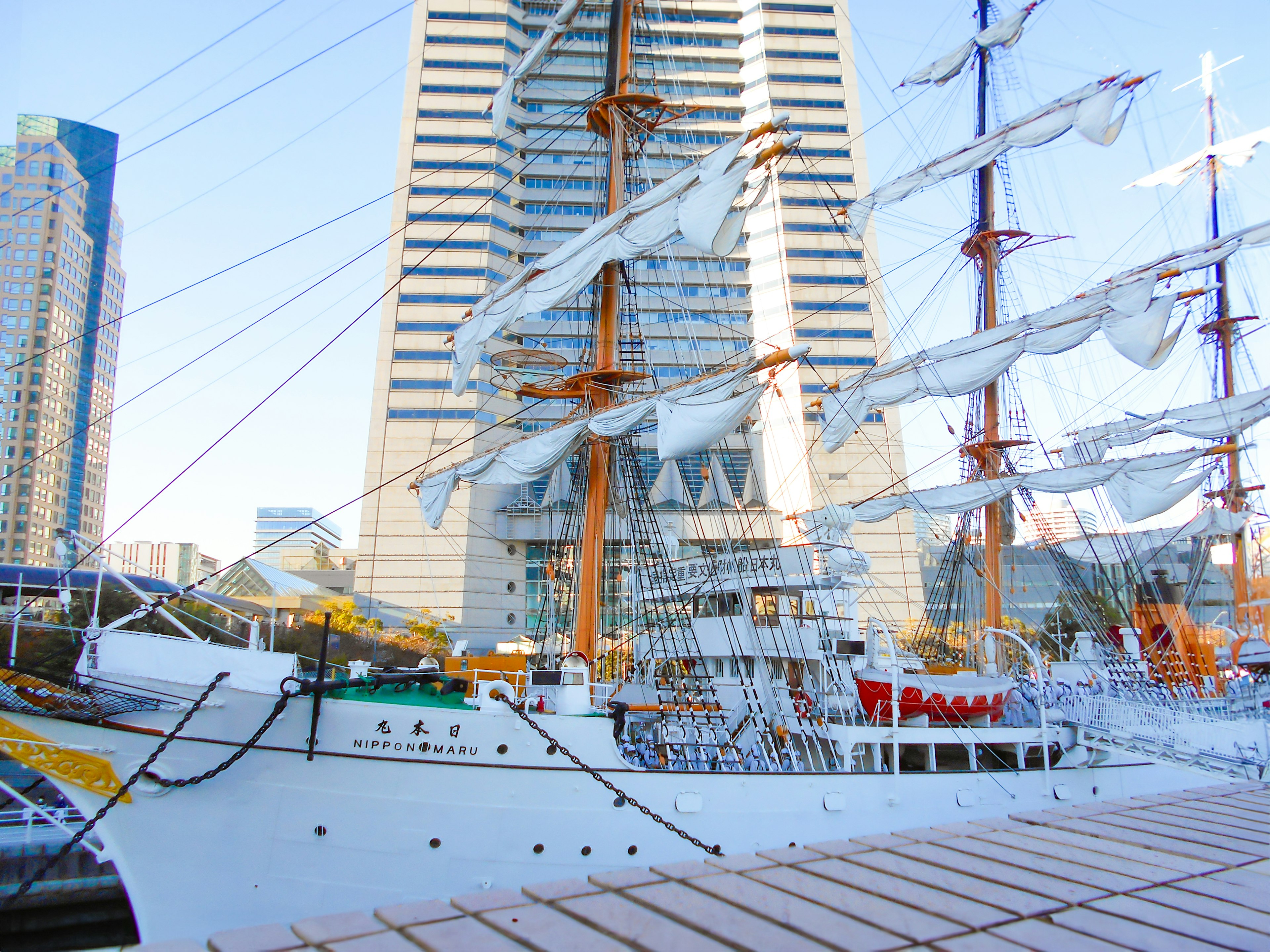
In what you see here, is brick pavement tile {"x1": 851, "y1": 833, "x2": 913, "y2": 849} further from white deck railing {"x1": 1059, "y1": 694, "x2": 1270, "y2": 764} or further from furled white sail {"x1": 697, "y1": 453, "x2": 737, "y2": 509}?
furled white sail {"x1": 697, "y1": 453, "x2": 737, "y2": 509}

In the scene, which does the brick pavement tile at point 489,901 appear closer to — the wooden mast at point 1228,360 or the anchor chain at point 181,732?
the anchor chain at point 181,732

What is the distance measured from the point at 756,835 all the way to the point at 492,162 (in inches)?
1744

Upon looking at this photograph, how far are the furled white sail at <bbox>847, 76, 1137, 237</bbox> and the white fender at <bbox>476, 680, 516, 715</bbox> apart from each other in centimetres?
2346

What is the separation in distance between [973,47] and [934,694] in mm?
24997

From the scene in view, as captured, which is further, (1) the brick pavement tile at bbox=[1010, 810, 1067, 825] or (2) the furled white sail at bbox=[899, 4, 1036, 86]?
(2) the furled white sail at bbox=[899, 4, 1036, 86]

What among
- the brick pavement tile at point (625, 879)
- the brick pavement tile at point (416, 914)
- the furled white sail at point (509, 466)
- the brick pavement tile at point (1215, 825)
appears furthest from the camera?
the furled white sail at point (509, 466)

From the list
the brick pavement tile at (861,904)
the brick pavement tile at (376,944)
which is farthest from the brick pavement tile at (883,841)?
the brick pavement tile at (376,944)

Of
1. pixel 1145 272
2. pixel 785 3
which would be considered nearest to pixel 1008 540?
pixel 1145 272

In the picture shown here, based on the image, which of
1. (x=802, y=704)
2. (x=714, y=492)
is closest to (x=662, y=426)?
(x=802, y=704)

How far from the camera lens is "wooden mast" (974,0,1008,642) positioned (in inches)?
920

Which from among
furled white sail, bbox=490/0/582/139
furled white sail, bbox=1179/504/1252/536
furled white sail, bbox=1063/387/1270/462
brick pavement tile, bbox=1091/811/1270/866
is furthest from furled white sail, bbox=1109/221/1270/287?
brick pavement tile, bbox=1091/811/1270/866

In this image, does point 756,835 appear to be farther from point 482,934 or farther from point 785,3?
point 785,3

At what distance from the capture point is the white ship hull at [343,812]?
9898mm

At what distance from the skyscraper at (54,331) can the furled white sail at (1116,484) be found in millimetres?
80468
